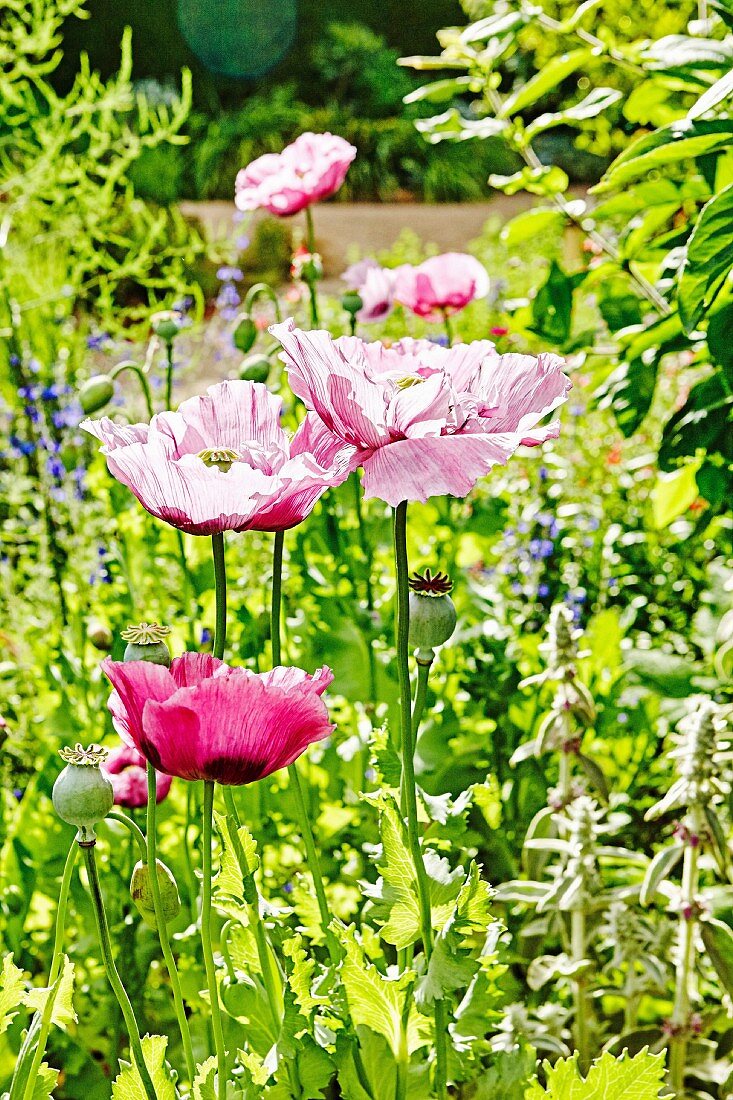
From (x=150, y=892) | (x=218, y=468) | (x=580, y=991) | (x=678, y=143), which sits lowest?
(x=580, y=991)

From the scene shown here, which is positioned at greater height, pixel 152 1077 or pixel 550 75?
pixel 550 75

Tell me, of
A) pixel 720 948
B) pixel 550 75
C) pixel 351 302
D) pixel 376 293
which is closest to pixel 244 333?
pixel 351 302

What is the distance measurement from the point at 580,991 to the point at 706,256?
658mm

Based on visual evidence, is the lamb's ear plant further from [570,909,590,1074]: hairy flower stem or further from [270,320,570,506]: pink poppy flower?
[270,320,570,506]: pink poppy flower

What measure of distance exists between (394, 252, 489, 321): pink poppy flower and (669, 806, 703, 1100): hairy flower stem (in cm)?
74

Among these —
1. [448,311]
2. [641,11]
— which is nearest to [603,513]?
[448,311]

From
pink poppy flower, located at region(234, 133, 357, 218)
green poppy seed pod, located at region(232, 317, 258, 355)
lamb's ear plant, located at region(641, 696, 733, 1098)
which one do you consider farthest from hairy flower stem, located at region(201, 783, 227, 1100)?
pink poppy flower, located at region(234, 133, 357, 218)

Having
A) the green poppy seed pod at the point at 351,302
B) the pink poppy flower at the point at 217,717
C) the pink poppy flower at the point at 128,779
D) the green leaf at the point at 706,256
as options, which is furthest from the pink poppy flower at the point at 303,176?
the pink poppy flower at the point at 217,717

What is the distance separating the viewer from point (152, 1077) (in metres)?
0.64

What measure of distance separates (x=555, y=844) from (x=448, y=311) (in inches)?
28.0

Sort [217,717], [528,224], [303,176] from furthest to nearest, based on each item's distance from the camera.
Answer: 1. [303,176]
2. [528,224]
3. [217,717]

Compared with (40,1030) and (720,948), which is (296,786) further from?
(720,948)

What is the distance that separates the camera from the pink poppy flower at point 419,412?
51 centimetres

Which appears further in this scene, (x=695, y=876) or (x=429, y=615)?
(x=695, y=876)
